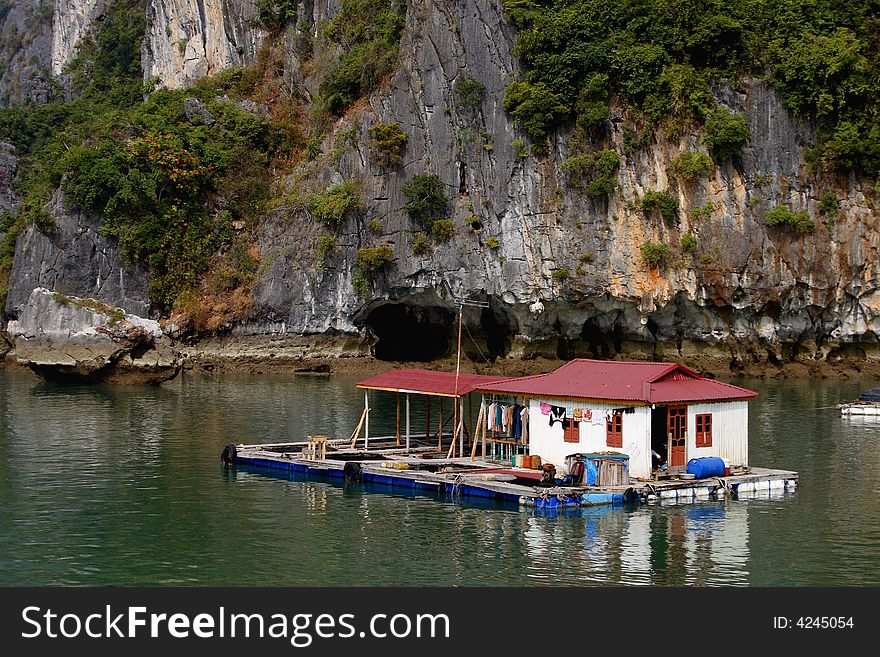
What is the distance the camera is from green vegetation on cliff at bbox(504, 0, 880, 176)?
162 ft

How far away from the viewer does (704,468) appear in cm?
2448

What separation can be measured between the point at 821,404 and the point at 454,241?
18757mm

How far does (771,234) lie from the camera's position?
50.7m

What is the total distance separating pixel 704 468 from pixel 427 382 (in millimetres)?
7951

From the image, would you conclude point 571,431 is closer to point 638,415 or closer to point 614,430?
point 614,430

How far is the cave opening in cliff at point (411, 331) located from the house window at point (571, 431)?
32.6 meters

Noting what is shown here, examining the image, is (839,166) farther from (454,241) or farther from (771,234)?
(454,241)

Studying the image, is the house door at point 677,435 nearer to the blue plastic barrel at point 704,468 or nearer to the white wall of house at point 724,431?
the white wall of house at point 724,431

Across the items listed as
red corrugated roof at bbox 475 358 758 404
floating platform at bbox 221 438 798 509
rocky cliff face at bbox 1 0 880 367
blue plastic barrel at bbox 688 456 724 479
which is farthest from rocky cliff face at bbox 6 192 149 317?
blue plastic barrel at bbox 688 456 724 479

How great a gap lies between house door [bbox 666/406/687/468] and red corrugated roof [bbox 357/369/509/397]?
511 centimetres

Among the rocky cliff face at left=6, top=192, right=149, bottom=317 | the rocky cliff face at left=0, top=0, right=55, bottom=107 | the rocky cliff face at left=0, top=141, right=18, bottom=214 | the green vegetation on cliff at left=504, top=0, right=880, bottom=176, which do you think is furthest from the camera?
the rocky cliff face at left=0, top=0, right=55, bottom=107

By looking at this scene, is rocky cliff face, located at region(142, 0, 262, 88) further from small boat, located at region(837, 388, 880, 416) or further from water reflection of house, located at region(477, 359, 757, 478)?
water reflection of house, located at region(477, 359, 757, 478)

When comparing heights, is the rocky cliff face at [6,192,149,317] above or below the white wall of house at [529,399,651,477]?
above

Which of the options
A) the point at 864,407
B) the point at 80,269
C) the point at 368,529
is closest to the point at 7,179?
the point at 80,269
